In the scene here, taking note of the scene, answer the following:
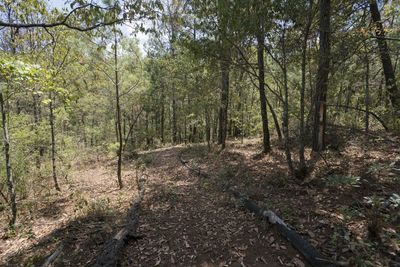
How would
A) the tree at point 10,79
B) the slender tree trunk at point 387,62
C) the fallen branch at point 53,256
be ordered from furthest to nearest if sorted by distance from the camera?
the slender tree trunk at point 387,62 < the fallen branch at point 53,256 < the tree at point 10,79

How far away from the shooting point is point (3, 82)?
4668 millimetres

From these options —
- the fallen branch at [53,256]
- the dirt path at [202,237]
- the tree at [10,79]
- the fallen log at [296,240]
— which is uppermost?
the tree at [10,79]

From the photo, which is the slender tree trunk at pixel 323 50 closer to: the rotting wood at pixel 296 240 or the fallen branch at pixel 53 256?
the rotting wood at pixel 296 240

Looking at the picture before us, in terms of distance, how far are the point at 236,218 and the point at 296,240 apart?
1.35m

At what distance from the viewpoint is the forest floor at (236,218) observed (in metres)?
2.93

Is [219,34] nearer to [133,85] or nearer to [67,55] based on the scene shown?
[133,85]

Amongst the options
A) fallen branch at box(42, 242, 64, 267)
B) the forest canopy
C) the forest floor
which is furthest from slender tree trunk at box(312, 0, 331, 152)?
fallen branch at box(42, 242, 64, 267)

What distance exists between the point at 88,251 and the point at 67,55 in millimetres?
6213

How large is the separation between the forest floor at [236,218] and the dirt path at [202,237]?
16 mm

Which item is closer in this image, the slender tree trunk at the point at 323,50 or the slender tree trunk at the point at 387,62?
the slender tree trunk at the point at 323,50

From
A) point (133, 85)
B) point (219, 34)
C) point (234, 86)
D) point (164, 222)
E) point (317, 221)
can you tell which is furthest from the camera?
point (234, 86)

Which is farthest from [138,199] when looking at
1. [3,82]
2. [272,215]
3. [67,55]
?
[67,55]

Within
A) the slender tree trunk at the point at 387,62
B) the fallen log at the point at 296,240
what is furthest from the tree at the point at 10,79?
the slender tree trunk at the point at 387,62

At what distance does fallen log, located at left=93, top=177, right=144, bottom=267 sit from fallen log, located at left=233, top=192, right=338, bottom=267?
2.29 meters
